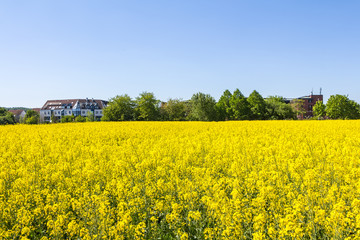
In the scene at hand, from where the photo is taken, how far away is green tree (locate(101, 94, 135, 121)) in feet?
243

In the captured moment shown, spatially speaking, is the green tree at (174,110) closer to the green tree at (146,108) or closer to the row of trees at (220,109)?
the row of trees at (220,109)

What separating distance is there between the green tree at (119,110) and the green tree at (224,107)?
25880 mm

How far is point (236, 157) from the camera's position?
8.65 metres

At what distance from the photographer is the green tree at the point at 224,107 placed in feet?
239

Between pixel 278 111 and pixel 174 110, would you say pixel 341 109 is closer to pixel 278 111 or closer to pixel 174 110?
pixel 278 111

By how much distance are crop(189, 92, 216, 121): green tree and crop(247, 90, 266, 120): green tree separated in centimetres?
1127

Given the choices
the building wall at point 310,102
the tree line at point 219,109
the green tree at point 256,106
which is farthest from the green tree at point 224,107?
the building wall at point 310,102

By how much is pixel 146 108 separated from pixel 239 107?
26.8 meters

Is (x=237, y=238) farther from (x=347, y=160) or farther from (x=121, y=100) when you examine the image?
(x=121, y=100)

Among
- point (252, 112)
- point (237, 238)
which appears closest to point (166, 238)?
point (237, 238)

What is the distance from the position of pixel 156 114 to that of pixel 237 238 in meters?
70.5

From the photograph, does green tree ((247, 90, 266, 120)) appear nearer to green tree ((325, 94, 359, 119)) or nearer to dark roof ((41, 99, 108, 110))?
green tree ((325, 94, 359, 119))

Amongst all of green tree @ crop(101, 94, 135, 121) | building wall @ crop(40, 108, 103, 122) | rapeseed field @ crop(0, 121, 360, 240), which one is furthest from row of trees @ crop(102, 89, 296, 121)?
rapeseed field @ crop(0, 121, 360, 240)

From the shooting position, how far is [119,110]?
244 ft
